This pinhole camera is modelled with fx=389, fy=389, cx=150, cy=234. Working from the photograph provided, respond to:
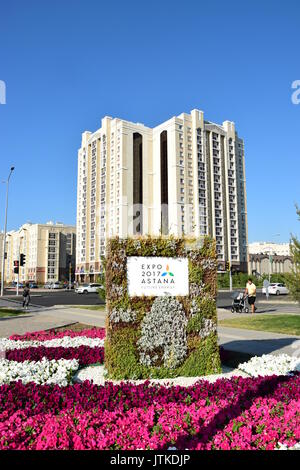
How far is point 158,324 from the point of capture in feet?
20.9

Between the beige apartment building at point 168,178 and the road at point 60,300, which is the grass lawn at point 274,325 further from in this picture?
the beige apartment building at point 168,178

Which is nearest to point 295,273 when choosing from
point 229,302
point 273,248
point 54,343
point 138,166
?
point 54,343

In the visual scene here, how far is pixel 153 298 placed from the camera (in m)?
6.48

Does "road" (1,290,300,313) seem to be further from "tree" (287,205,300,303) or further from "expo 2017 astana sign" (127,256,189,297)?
"expo 2017 astana sign" (127,256,189,297)

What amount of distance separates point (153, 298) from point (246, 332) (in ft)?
19.6

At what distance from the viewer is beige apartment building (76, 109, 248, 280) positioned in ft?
271

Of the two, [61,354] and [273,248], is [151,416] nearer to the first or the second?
[61,354]

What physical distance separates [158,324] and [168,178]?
79.2 metres

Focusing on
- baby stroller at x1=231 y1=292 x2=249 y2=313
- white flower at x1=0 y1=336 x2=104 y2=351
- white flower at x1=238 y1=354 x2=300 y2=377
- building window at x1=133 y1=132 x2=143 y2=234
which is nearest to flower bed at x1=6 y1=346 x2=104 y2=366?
white flower at x1=0 y1=336 x2=104 y2=351

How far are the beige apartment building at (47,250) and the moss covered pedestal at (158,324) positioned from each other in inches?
4416

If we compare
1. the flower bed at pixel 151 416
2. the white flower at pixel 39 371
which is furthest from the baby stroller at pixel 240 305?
the flower bed at pixel 151 416

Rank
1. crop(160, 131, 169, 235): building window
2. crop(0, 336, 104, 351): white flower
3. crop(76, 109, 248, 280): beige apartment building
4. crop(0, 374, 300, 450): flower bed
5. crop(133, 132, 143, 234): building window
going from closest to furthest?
1. crop(0, 374, 300, 450): flower bed
2. crop(0, 336, 104, 351): white flower
3. crop(76, 109, 248, 280): beige apartment building
4. crop(160, 131, 169, 235): building window
5. crop(133, 132, 143, 234): building window

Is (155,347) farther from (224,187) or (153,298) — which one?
(224,187)

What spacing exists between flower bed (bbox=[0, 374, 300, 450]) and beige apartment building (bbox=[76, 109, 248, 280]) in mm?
72103
